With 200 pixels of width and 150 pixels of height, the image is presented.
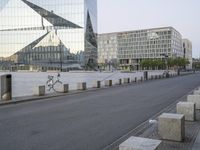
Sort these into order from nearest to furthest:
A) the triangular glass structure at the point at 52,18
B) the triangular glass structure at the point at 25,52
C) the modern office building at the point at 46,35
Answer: the modern office building at the point at 46,35, the triangular glass structure at the point at 52,18, the triangular glass structure at the point at 25,52

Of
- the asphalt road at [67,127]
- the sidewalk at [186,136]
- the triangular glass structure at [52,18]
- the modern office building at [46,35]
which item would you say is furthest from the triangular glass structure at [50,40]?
the sidewalk at [186,136]

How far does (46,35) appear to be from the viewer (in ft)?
322

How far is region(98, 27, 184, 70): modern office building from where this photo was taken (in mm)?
171875

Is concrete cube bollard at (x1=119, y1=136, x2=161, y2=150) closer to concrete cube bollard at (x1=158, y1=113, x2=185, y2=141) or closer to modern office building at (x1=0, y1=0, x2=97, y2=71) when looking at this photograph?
concrete cube bollard at (x1=158, y1=113, x2=185, y2=141)

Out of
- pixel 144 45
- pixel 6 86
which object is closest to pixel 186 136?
pixel 6 86

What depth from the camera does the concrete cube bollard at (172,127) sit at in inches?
280

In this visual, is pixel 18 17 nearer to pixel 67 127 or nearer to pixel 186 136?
pixel 67 127

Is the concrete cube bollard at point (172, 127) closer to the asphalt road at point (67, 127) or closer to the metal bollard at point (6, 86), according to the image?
the asphalt road at point (67, 127)

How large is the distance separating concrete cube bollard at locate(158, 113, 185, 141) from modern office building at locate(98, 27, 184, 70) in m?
163

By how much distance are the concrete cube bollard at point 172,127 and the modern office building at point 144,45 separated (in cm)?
16315

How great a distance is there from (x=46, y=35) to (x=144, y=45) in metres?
95.9

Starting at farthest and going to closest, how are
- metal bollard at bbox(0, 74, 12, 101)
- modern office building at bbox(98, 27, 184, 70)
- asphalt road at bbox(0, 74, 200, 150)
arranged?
modern office building at bbox(98, 27, 184, 70) → metal bollard at bbox(0, 74, 12, 101) → asphalt road at bbox(0, 74, 200, 150)

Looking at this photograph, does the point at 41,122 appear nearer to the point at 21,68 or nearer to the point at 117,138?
the point at 117,138

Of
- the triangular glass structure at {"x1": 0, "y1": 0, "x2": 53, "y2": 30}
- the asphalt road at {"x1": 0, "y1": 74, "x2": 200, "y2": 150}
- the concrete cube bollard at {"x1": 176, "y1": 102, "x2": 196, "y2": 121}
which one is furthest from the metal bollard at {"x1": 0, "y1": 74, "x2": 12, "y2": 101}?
the triangular glass structure at {"x1": 0, "y1": 0, "x2": 53, "y2": 30}
